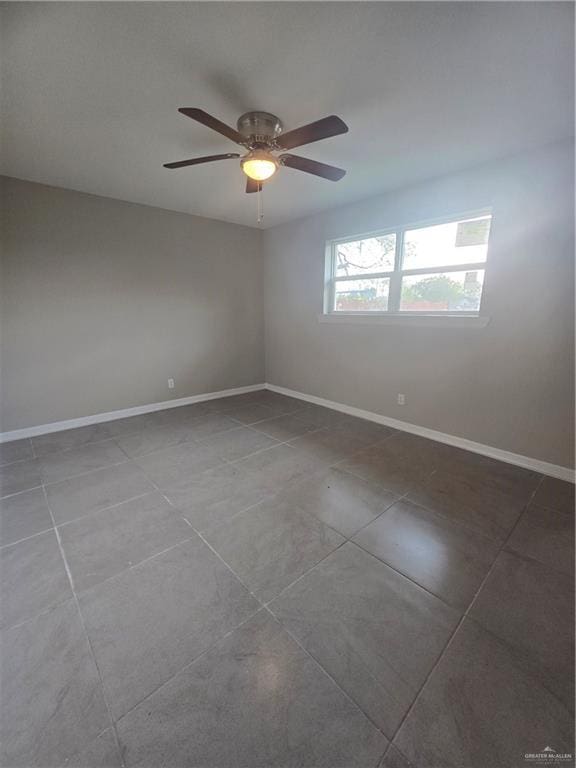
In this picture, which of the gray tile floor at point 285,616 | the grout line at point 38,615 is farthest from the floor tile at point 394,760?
the grout line at point 38,615

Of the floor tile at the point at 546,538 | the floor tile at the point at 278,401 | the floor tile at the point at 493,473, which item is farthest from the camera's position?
the floor tile at the point at 278,401

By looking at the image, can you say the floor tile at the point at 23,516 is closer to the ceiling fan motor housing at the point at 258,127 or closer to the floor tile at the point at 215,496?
the floor tile at the point at 215,496

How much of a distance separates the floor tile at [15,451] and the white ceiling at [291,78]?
2.57 meters

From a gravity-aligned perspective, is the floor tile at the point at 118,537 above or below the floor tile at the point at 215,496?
below

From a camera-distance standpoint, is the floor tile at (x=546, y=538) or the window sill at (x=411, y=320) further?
the window sill at (x=411, y=320)

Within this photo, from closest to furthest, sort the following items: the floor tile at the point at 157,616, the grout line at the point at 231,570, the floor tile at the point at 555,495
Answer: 1. the floor tile at the point at 157,616
2. the grout line at the point at 231,570
3. the floor tile at the point at 555,495

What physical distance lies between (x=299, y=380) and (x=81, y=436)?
9.31ft

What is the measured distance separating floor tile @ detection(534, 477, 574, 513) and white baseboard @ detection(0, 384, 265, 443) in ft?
12.6

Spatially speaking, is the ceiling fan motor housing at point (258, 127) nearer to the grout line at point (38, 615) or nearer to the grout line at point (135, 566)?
the grout line at point (135, 566)

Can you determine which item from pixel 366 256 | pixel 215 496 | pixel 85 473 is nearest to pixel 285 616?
pixel 215 496

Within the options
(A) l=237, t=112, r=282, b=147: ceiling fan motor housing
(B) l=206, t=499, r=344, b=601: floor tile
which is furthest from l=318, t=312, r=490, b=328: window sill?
(B) l=206, t=499, r=344, b=601: floor tile

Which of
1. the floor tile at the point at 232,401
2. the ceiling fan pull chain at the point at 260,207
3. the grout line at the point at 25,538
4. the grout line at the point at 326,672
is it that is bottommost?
the grout line at the point at 326,672

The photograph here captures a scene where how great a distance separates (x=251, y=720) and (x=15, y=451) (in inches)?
126

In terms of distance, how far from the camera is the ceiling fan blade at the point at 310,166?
6.53 feet
